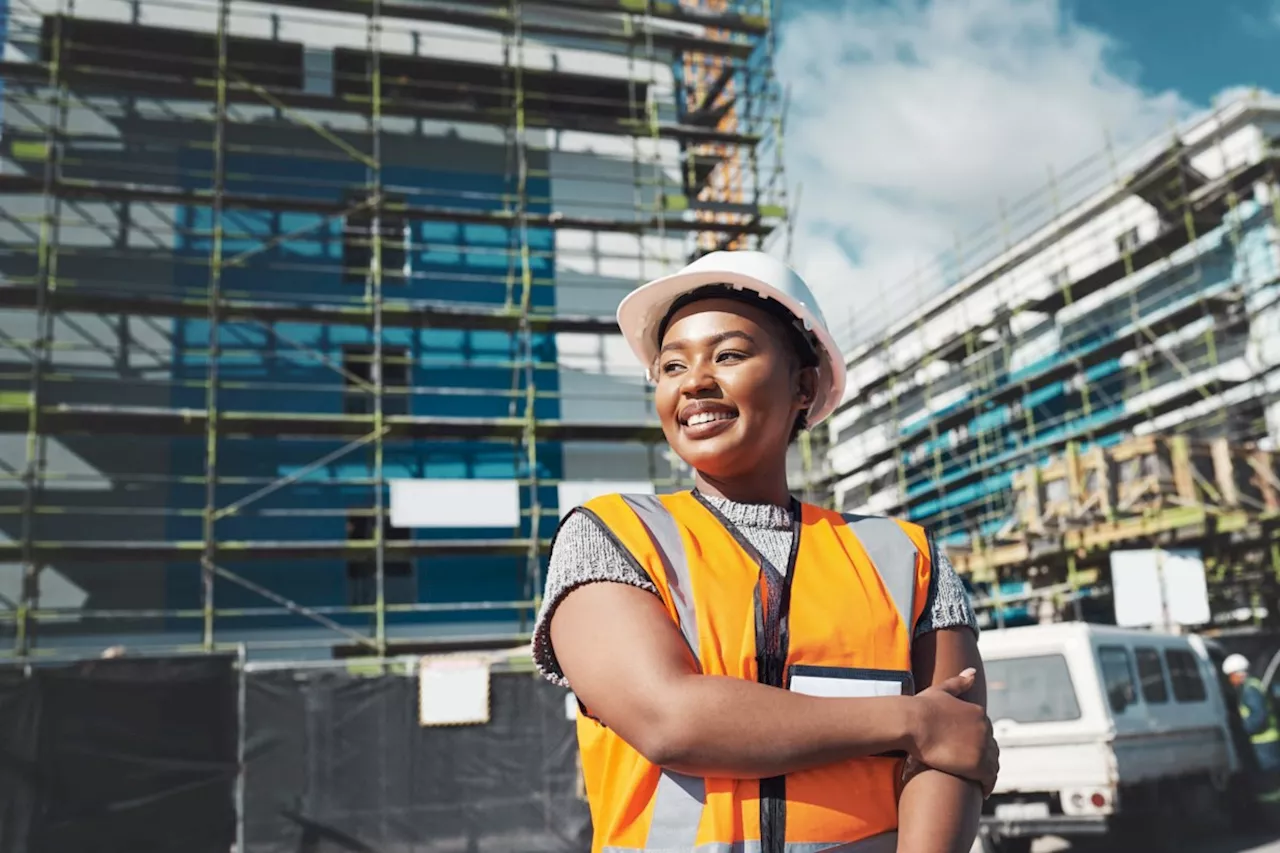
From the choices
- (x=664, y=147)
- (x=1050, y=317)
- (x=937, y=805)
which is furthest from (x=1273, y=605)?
(x=937, y=805)

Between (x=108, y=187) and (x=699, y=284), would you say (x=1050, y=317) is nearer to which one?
(x=108, y=187)

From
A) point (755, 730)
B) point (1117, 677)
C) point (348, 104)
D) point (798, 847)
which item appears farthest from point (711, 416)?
point (348, 104)

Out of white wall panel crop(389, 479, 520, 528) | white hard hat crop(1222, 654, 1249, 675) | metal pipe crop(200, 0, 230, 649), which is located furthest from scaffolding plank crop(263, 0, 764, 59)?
white hard hat crop(1222, 654, 1249, 675)

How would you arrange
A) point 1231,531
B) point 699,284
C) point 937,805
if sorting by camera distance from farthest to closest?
point 1231,531, point 699,284, point 937,805

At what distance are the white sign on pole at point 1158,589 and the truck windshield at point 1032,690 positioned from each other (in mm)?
6527

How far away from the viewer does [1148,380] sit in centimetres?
2238

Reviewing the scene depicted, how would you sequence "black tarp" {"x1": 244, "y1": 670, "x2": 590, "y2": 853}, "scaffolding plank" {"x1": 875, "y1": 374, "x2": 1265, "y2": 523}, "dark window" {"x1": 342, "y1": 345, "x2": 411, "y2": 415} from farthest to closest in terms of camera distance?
1. "scaffolding plank" {"x1": 875, "y1": 374, "x2": 1265, "y2": 523}
2. "dark window" {"x1": 342, "y1": 345, "x2": 411, "y2": 415}
3. "black tarp" {"x1": 244, "y1": 670, "x2": 590, "y2": 853}

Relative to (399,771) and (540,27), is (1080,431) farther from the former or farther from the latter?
(399,771)

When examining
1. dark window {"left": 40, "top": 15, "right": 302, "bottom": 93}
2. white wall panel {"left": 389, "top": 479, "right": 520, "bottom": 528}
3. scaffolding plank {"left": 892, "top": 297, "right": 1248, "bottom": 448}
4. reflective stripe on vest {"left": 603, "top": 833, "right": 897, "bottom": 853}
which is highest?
dark window {"left": 40, "top": 15, "right": 302, "bottom": 93}

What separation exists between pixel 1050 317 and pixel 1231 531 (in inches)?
425

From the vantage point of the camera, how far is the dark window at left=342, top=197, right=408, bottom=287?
745 inches

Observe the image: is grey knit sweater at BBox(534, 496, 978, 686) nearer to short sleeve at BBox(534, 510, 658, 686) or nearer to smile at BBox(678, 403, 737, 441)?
short sleeve at BBox(534, 510, 658, 686)

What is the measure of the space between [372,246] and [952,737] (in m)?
18.8

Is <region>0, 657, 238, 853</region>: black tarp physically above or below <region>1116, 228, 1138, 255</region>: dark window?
below
